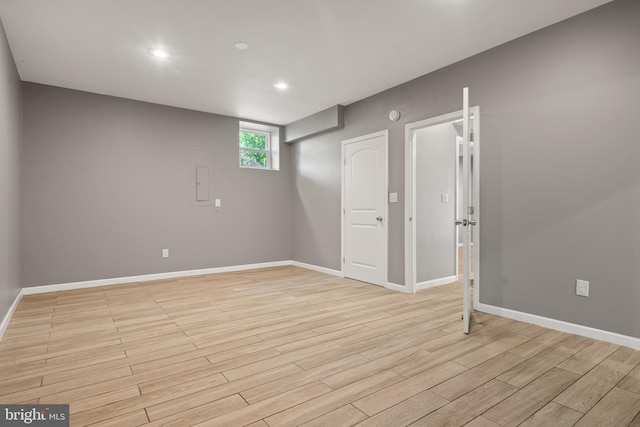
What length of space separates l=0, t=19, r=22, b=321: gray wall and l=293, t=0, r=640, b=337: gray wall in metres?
4.34

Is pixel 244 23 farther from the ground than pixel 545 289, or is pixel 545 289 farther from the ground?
pixel 244 23

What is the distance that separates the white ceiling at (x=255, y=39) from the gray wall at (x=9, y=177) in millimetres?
327

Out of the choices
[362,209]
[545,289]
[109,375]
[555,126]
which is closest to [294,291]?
Result: [362,209]

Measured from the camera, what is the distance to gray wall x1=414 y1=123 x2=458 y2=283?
453 cm

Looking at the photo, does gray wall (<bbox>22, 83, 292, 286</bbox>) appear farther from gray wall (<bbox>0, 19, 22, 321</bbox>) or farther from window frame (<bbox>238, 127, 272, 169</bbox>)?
gray wall (<bbox>0, 19, 22, 321</bbox>)

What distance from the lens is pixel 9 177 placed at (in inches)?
129

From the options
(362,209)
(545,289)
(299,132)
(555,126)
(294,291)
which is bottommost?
(294,291)

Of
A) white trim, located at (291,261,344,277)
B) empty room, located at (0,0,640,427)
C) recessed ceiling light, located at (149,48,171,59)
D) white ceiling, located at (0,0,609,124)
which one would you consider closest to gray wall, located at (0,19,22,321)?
empty room, located at (0,0,640,427)

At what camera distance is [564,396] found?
6.07 feet

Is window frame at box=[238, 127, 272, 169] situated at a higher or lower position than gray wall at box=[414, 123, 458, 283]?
higher

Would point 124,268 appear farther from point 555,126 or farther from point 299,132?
point 555,126

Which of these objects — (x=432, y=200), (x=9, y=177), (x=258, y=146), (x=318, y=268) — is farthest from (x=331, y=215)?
(x=9, y=177)

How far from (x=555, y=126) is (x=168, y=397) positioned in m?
3.57

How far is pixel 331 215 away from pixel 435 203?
5.59 feet
